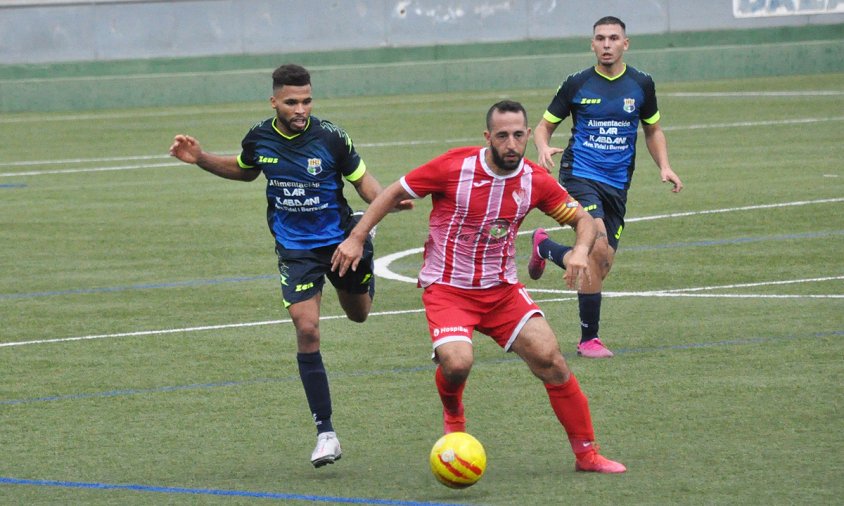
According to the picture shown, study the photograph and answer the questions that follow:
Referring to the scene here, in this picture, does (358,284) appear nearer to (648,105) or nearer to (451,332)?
(451,332)

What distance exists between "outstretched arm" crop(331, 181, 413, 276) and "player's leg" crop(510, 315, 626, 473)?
924 mm

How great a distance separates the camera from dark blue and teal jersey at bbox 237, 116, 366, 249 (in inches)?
352

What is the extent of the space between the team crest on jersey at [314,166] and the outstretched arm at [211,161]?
404 millimetres

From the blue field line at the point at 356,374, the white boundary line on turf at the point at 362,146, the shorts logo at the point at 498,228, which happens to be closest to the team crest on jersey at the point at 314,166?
the shorts logo at the point at 498,228

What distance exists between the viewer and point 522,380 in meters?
10.3

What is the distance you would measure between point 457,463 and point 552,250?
11.8 ft

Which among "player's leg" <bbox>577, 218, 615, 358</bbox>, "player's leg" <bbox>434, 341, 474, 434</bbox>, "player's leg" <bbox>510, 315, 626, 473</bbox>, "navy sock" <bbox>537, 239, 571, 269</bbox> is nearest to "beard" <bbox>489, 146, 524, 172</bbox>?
"player's leg" <bbox>510, 315, 626, 473</bbox>

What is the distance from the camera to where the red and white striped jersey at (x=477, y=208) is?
821cm

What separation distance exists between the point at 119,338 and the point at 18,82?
26.1m

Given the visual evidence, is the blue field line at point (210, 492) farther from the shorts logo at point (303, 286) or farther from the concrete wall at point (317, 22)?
the concrete wall at point (317, 22)

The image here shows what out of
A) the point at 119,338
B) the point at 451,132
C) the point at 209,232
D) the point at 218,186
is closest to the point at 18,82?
the point at 451,132

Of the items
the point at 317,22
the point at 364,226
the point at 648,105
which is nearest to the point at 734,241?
the point at 648,105

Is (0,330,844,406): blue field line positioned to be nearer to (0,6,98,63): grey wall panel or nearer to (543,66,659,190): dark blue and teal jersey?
(543,66,659,190): dark blue and teal jersey

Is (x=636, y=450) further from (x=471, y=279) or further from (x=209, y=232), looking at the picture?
(x=209, y=232)
